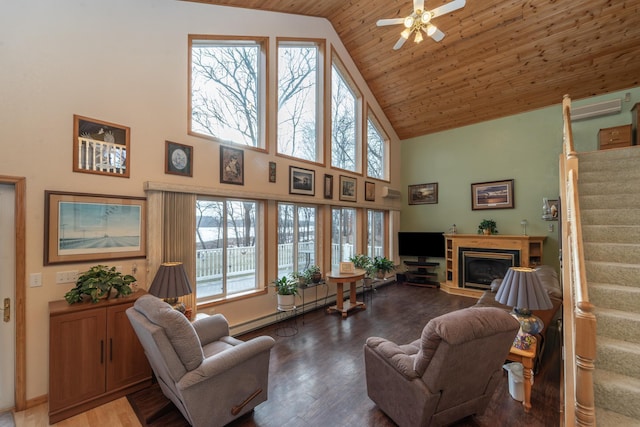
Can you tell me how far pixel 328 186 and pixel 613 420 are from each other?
4520 mm

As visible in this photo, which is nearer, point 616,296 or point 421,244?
point 616,296

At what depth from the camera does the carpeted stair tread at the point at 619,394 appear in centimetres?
174

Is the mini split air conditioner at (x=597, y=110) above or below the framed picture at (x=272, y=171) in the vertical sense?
above

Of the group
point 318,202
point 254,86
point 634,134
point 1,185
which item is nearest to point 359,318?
point 318,202

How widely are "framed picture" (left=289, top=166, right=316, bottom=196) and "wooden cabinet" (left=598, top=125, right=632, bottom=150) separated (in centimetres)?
541

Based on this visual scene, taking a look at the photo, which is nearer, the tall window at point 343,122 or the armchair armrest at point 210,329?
the armchair armrest at point 210,329

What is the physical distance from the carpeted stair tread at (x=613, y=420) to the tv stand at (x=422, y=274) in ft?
16.7

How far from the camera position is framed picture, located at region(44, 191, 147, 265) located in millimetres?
2555

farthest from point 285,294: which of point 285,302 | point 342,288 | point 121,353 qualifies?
point 121,353

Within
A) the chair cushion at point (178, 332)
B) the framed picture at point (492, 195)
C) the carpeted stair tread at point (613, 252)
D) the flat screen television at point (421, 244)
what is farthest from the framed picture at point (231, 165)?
the framed picture at point (492, 195)

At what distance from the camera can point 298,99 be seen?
522 centimetres

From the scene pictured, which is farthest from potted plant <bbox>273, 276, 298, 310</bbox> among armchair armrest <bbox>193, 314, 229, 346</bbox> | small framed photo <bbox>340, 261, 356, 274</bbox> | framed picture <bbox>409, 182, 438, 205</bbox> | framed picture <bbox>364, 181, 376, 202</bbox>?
framed picture <bbox>409, 182, 438, 205</bbox>

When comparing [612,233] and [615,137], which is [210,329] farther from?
[615,137]

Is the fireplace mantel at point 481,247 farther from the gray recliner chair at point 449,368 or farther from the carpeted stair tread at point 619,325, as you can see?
the gray recliner chair at point 449,368
